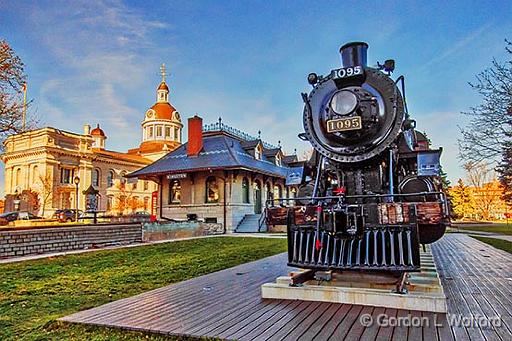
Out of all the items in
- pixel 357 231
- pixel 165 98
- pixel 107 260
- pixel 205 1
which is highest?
pixel 165 98

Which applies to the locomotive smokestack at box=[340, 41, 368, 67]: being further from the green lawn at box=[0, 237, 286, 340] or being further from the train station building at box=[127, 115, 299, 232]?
the train station building at box=[127, 115, 299, 232]

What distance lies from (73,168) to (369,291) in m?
48.9

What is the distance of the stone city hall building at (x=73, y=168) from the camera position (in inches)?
1683

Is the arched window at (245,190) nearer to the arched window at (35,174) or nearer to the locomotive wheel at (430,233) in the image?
the locomotive wheel at (430,233)

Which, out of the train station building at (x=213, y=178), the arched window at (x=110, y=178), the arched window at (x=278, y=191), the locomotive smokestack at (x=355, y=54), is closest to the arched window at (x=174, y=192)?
the train station building at (x=213, y=178)

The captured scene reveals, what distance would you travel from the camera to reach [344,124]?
180 inches

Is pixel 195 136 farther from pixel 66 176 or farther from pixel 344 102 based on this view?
pixel 66 176

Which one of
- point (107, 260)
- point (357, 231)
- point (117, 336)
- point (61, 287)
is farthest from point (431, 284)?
point (107, 260)

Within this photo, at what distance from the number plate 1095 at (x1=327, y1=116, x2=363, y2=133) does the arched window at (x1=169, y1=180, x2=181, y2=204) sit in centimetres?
1851

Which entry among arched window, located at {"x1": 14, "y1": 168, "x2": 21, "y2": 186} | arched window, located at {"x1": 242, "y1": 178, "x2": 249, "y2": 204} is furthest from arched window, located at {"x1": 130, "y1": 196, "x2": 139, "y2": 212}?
arched window, located at {"x1": 242, "y1": 178, "x2": 249, "y2": 204}

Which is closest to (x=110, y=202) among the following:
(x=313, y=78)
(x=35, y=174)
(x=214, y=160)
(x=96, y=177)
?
(x=96, y=177)

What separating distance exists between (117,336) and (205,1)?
11.0m

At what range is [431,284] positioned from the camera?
13.5 ft

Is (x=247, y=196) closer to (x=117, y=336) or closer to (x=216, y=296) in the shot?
(x=216, y=296)
